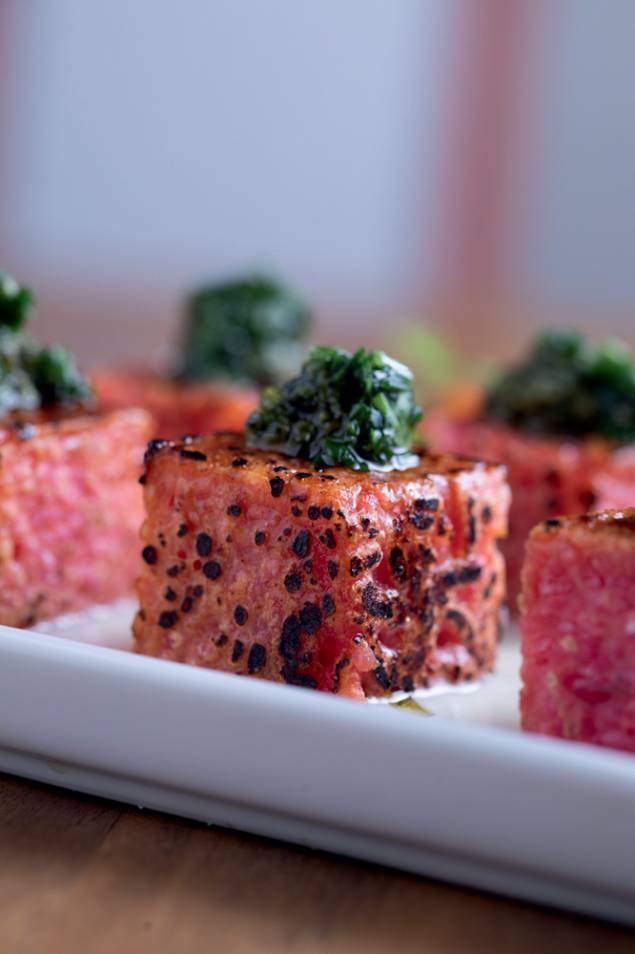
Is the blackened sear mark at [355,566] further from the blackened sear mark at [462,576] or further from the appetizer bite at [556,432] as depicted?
the appetizer bite at [556,432]

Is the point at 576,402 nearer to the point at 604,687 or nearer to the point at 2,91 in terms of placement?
the point at 604,687

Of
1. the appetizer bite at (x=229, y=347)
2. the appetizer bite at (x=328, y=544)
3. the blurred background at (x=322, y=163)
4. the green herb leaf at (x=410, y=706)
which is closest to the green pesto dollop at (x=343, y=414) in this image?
the appetizer bite at (x=328, y=544)

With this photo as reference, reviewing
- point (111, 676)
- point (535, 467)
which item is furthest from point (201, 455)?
point (535, 467)

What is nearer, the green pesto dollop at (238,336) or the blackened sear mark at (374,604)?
the blackened sear mark at (374,604)

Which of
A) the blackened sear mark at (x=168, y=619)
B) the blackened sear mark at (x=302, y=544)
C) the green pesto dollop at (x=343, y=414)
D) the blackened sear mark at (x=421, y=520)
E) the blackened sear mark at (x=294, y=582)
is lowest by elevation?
the blackened sear mark at (x=168, y=619)

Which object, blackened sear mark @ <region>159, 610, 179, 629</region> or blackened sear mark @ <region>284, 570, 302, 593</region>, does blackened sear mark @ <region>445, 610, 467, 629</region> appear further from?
blackened sear mark @ <region>159, 610, 179, 629</region>

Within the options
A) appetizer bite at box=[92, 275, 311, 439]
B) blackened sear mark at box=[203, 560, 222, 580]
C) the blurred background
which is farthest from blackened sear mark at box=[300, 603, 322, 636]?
the blurred background

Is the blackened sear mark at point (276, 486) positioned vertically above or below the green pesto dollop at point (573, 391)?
below

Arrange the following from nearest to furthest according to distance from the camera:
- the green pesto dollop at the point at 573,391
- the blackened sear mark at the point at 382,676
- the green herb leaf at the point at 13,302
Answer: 1. the blackened sear mark at the point at 382,676
2. the green herb leaf at the point at 13,302
3. the green pesto dollop at the point at 573,391
